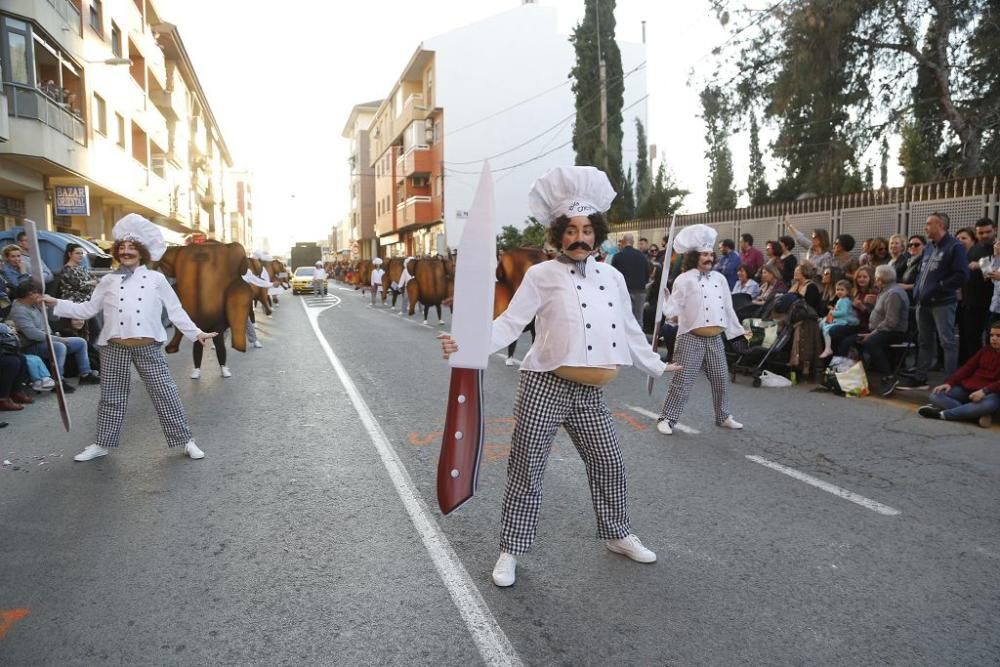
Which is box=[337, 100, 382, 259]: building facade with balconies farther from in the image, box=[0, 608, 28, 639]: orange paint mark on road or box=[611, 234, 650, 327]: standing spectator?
box=[0, 608, 28, 639]: orange paint mark on road

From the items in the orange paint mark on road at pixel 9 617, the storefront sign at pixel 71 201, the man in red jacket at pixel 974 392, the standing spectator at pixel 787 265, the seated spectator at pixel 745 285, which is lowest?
the orange paint mark on road at pixel 9 617

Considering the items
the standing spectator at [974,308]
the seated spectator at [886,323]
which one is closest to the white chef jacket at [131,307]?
the seated spectator at [886,323]

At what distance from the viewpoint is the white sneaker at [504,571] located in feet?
12.1

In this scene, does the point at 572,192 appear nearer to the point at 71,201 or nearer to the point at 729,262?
the point at 729,262

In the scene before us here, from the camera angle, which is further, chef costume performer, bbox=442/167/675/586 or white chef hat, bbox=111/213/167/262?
white chef hat, bbox=111/213/167/262

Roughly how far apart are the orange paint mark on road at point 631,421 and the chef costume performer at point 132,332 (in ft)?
12.6

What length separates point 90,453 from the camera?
6090 mm

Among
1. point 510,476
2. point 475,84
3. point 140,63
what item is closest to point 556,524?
point 510,476

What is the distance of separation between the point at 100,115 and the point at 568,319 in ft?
84.0

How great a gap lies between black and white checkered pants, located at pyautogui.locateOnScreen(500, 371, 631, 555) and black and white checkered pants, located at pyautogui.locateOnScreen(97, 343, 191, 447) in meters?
3.51

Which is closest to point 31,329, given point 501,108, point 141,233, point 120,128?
point 141,233

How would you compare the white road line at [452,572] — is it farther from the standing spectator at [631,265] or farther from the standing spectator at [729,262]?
the standing spectator at [729,262]

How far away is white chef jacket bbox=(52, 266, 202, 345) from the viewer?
5.88 meters

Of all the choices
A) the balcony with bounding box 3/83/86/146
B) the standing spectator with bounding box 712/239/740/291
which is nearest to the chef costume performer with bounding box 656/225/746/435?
the standing spectator with bounding box 712/239/740/291
